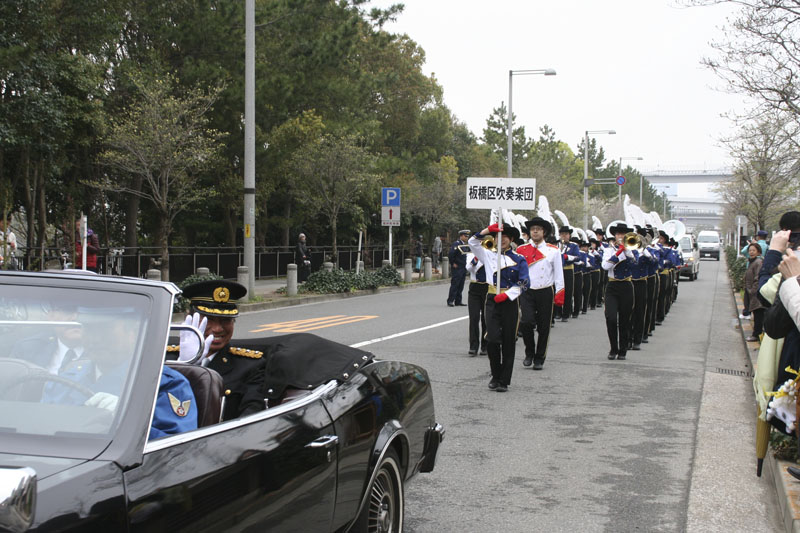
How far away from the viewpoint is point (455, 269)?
20.6 meters

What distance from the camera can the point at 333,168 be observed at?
88.5ft

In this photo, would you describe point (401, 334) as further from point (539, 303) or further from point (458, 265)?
point (458, 265)

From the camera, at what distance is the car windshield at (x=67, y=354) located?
8.42ft

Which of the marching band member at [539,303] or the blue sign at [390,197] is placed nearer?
the marching band member at [539,303]

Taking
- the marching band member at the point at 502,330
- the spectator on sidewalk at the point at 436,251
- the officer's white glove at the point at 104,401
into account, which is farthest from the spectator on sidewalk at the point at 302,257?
the officer's white glove at the point at 104,401

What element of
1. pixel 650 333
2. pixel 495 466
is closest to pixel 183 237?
pixel 650 333

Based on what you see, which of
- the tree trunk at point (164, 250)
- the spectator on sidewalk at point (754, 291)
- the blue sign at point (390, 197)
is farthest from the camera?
the blue sign at point (390, 197)

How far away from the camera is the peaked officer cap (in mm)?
4711

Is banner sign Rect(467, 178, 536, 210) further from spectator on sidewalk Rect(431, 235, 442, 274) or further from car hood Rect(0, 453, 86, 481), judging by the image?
spectator on sidewalk Rect(431, 235, 442, 274)

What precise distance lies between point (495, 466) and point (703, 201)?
163 metres

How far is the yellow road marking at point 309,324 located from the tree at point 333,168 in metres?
9.97

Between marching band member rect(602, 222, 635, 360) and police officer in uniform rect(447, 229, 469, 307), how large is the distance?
7.02 meters

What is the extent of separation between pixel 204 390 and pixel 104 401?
0.84m

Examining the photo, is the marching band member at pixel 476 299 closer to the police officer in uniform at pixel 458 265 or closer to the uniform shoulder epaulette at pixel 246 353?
the police officer in uniform at pixel 458 265
